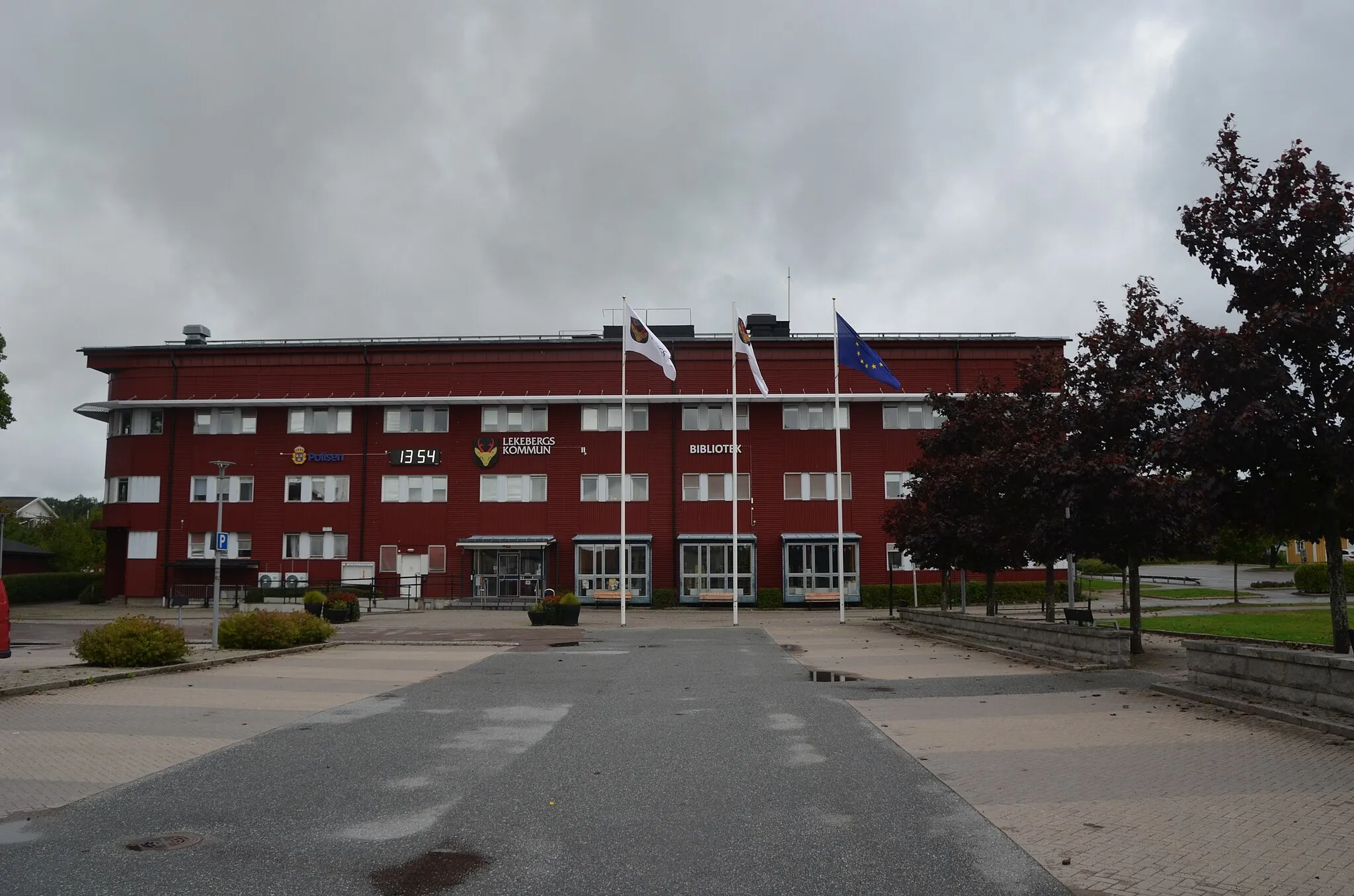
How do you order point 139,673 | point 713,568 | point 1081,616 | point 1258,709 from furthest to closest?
point 713,568
point 1081,616
point 139,673
point 1258,709

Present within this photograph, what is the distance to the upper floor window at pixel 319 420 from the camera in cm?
4756

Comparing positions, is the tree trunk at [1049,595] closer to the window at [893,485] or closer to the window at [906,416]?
the window at [893,485]

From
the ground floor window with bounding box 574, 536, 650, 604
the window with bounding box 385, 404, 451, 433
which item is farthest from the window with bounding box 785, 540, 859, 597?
the window with bounding box 385, 404, 451, 433

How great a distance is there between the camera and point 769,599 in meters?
44.3

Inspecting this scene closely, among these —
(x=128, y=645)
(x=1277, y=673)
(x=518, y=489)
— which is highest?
(x=518, y=489)

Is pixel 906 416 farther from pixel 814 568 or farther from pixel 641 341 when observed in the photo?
pixel 641 341

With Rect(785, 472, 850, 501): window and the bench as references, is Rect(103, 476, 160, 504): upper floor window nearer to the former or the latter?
Rect(785, 472, 850, 501): window

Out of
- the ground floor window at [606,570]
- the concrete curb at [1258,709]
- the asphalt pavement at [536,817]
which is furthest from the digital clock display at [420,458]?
the concrete curb at [1258,709]

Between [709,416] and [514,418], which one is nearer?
[709,416]

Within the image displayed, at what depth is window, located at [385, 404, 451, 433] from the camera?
47375 mm

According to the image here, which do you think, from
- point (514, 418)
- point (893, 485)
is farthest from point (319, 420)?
point (893, 485)

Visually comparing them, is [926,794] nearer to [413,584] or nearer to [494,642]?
[494,642]

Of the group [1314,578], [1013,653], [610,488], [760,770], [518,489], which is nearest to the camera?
[760,770]

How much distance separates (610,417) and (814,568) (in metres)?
11.8
